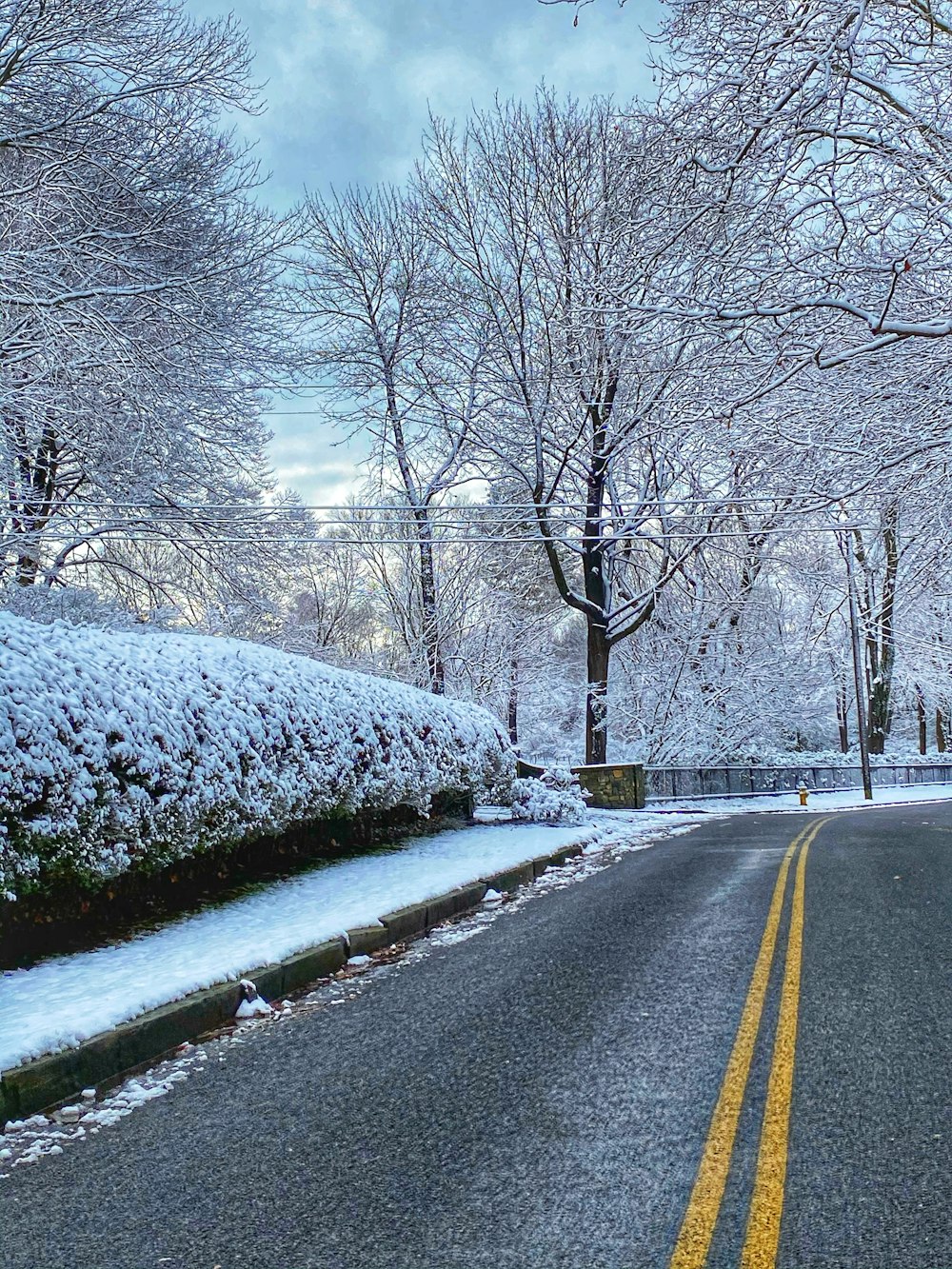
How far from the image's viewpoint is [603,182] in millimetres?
22188

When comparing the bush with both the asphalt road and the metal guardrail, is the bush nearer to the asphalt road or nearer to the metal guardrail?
the asphalt road

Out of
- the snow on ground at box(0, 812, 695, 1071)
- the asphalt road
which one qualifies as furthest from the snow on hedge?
the asphalt road

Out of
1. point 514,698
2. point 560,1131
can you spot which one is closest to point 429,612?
point 514,698

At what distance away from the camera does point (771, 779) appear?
105 ft

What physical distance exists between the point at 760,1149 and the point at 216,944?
4.20 meters

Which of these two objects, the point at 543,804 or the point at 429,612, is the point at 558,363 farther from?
the point at 543,804

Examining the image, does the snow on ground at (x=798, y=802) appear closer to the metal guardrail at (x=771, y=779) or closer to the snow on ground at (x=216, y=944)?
the metal guardrail at (x=771, y=779)

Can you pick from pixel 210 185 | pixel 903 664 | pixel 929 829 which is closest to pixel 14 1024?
pixel 210 185

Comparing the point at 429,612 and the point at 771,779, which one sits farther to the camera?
the point at 771,779

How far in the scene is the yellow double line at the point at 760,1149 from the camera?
294 cm

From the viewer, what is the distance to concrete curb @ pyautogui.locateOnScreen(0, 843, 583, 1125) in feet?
14.4

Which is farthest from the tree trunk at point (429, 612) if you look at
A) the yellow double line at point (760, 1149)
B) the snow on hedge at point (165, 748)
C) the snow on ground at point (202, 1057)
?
the yellow double line at point (760, 1149)

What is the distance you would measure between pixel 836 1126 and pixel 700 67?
10.7 m

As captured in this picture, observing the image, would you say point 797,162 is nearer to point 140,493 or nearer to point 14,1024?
point 14,1024
